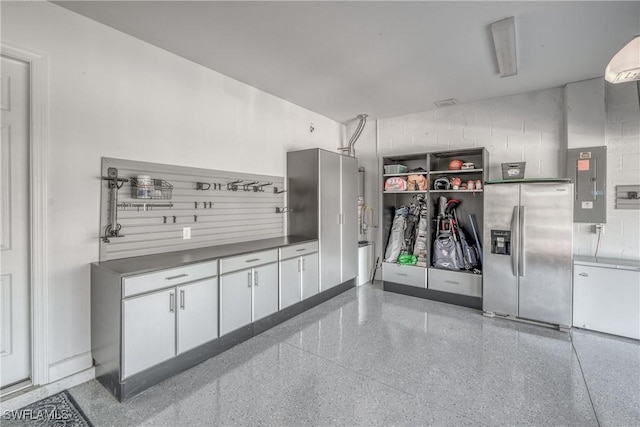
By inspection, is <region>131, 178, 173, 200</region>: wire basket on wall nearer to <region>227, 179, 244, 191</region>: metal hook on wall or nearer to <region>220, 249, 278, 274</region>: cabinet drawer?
<region>227, 179, 244, 191</region>: metal hook on wall

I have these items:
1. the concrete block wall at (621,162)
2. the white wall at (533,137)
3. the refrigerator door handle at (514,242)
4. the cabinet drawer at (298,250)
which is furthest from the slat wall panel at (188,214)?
the concrete block wall at (621,162)

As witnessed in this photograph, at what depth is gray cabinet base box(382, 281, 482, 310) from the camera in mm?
4047

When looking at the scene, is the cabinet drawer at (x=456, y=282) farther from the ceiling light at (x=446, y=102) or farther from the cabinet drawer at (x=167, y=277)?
the cabinet drawer at (x=167, y=277)

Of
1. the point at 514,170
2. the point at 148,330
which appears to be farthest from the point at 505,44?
the point at 148,330

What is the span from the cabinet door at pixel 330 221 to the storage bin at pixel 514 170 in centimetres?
227

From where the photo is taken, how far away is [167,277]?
240cm

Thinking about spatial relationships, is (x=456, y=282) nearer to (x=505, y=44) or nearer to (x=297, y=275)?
(x=297, y=275)

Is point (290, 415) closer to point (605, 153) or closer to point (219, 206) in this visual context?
point (219, 206)

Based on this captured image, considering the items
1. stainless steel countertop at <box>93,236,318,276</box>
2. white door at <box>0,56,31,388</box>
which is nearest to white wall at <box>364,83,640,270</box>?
stainless steel countertop at <box>93,236,318,276</box>

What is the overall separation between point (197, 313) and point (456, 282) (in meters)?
3.36

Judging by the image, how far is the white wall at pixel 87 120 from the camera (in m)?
2.28

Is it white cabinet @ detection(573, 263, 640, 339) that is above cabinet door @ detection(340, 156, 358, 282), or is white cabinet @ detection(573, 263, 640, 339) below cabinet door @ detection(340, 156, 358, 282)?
below

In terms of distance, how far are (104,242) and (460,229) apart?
4372 mm

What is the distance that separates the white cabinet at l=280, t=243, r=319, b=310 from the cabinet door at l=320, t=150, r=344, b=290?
193 millimetres
